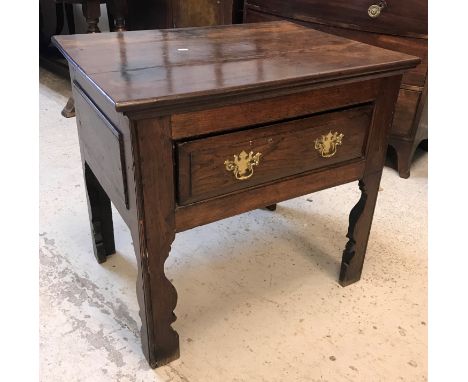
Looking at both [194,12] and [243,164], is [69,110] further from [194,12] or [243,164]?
[243,164]

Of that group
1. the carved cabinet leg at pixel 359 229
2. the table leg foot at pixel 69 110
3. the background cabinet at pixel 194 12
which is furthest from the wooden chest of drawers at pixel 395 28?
the table leg foot at pixel 69 110

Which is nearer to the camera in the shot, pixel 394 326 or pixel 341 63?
pixel 341 63

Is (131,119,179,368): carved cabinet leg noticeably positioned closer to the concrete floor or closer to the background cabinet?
the concrete floor

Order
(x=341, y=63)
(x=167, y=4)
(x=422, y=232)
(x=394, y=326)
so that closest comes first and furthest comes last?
(x=341, y=63) → (x=394, y=326) → (x=422, y=232) → (x=167, y=4)

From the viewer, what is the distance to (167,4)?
244cm

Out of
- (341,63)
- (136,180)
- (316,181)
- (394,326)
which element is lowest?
(394,326)

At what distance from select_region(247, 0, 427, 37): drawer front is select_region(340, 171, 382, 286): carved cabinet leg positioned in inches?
33.0

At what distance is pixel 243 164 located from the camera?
0.96 m

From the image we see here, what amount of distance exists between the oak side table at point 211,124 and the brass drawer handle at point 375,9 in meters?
0.69

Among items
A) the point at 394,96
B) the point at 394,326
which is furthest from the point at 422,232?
the point at 394,96

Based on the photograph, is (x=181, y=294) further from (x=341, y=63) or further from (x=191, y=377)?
(x=341, y=63)

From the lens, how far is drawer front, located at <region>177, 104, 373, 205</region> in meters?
0.91

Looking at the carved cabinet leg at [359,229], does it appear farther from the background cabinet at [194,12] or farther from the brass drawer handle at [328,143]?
the background cabinet at [194,12]

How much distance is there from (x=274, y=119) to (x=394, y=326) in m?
0.69
